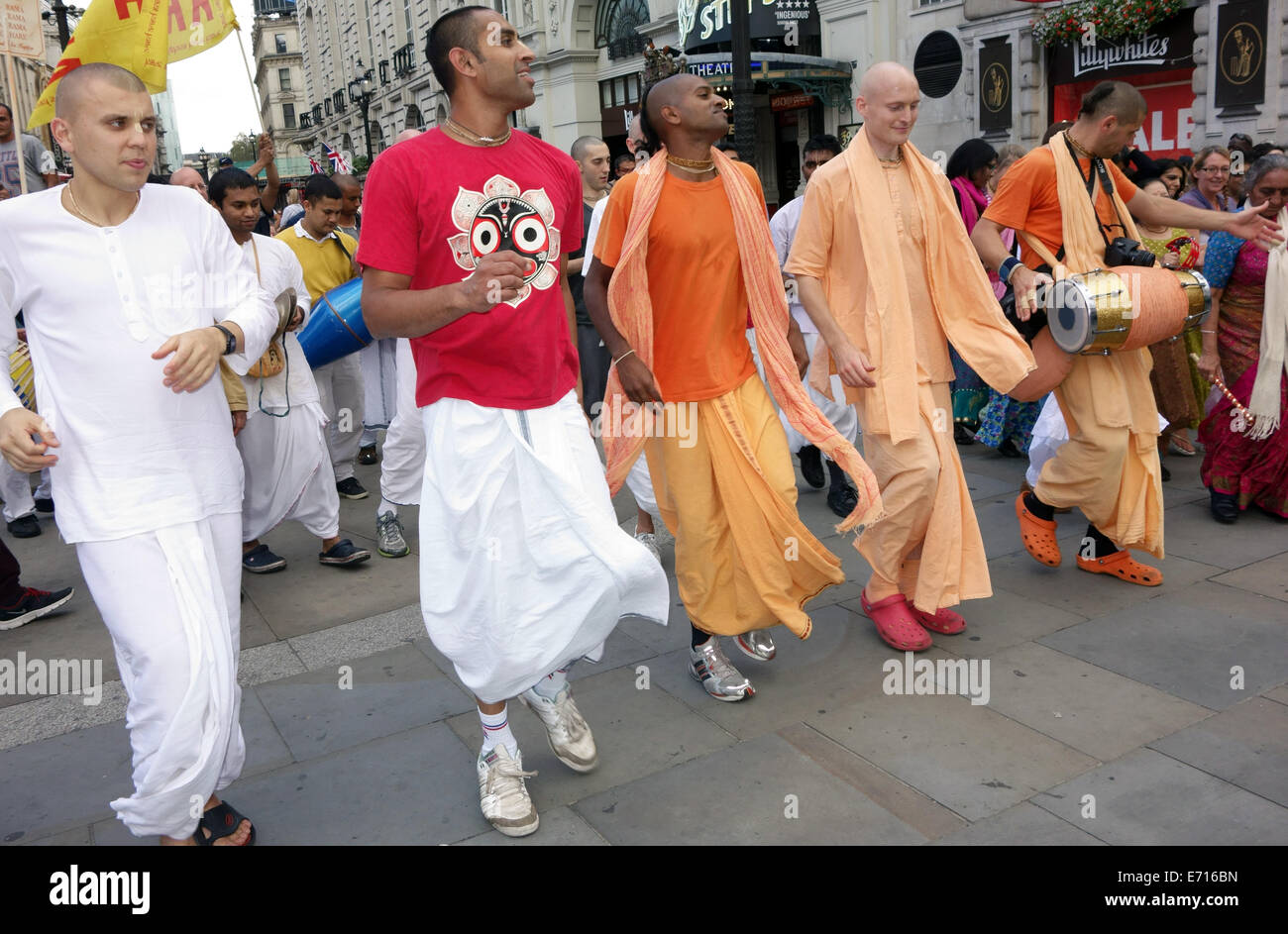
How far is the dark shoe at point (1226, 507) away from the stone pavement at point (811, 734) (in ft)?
1.39

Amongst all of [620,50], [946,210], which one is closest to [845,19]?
[620,50]

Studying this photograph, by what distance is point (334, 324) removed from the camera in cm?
665

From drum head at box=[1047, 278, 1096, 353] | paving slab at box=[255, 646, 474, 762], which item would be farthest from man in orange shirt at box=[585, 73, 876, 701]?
drum head at box=[1047, 278, 1096, 353]

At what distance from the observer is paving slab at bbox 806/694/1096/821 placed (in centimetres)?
318

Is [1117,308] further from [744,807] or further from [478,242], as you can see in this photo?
[478,242]

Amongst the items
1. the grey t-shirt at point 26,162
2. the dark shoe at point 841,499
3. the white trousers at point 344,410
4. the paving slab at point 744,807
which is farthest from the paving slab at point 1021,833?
the grey t-shirt at point 26,162

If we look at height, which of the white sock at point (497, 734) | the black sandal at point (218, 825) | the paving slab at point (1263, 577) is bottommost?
the paving slab at point (1263, 577)

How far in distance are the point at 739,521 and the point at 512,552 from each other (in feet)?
3.48

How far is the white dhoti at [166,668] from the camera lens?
275 centimetres

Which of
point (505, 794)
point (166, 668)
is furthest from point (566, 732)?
point (166, 668)

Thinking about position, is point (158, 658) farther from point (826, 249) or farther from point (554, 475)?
point (826, 249)

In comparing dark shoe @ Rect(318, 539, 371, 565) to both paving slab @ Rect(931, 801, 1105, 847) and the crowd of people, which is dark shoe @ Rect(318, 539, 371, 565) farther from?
paving slab @ Rect(931, 801, 1105, 847)

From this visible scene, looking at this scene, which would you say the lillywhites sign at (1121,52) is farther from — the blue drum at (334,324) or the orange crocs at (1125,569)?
the blue drum at (334,324)

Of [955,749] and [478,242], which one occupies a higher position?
[478,242]
